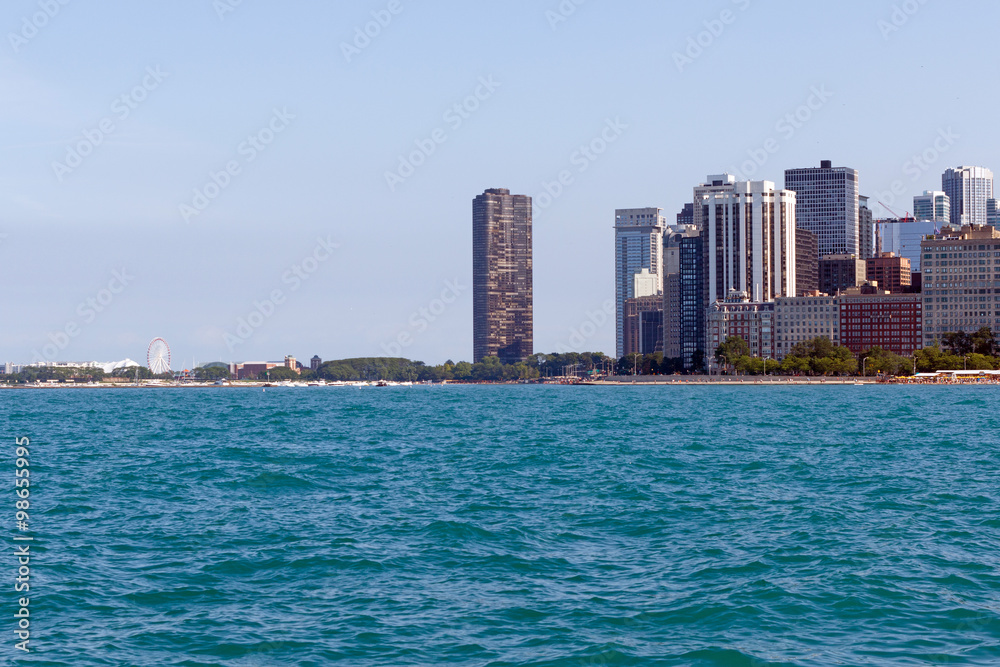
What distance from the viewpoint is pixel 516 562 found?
28.7m

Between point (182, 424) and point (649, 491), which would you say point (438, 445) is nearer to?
point (649, 491)

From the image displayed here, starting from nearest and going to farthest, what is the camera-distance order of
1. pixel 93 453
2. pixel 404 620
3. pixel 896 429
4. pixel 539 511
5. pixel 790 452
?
pixel 404 620 → pixel 539 511 → pixel 790 452 → pixel 93 453 → pixel 896 429

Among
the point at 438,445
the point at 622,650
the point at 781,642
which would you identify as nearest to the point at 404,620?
the point at 622,650

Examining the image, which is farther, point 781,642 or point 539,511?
point 539,511

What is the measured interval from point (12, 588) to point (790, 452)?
44415 millimetres

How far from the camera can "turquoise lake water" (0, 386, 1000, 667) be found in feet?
70.2

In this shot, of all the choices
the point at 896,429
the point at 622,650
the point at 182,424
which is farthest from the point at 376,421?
the point at 622,650

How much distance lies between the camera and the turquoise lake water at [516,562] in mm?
21391

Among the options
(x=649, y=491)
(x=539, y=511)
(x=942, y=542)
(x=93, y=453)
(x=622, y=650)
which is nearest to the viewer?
(x=622, y=650)

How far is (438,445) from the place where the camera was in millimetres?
70312

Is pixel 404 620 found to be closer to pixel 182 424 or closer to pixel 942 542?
pixel 942 542

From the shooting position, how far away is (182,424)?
107 meters

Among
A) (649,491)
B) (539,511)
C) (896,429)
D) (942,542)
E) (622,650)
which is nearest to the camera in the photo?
(622,650)

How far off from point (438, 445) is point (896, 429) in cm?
3621
